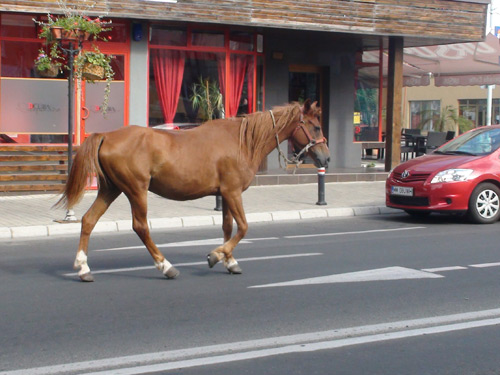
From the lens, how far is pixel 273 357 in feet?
18.2

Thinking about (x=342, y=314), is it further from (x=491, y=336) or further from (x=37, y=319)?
(x=37, y=319)

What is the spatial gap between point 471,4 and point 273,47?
527cm

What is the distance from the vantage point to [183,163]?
8188mm

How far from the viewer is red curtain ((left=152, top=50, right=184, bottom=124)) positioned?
62.7ft

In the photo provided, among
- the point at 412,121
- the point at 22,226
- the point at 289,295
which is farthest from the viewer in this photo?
the point at 412,121

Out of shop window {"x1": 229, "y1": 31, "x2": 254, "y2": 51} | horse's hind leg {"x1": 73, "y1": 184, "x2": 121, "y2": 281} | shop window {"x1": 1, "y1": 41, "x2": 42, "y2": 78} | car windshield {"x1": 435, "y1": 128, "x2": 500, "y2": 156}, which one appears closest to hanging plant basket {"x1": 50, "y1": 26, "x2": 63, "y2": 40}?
shop window {"x1": 1, "y1": 41, "x2": 42, "y2": 78}

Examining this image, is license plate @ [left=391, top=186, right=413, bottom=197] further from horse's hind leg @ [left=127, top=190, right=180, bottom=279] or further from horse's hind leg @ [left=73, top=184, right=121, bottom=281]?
horse's hind leg @ [left=73, top=184, right=121, bottom=281]

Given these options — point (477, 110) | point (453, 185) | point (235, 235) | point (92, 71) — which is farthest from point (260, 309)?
point (477, 110)

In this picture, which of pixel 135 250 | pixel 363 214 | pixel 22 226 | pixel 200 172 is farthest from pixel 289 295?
pixel 363 214

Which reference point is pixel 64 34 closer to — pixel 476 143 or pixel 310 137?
pixel 310 137

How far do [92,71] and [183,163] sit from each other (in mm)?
7618

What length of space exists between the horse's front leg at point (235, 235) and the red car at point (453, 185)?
5752mm

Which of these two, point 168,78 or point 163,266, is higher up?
point 168,78

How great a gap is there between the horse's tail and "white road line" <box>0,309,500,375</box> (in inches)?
116
